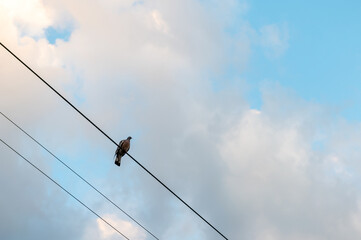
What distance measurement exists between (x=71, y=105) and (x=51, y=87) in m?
0.81

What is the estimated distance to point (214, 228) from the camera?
51.9 feet

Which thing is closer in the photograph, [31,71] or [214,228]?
[31,71]

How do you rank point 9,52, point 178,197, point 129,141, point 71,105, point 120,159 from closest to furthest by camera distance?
point 9,52
point 71,105
point 178,197
point 120,159
point 129,141

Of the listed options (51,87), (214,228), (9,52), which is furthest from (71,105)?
(214,228)

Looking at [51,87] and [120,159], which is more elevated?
[120,159]

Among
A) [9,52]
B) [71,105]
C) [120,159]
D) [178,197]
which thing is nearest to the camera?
[9,52]

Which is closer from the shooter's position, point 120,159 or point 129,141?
point 120,159

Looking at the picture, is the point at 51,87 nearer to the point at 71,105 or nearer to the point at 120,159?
the point at 71,105

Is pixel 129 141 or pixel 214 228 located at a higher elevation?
pixel 129 141

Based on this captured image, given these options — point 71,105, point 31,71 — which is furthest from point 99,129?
point 31,71

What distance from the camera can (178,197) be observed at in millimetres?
14922

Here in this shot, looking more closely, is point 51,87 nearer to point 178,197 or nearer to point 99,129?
point 99,129

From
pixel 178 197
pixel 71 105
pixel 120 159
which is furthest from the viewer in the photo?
pixel 120 159

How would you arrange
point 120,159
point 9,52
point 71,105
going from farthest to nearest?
point 120,159 → point 71,105 → point 9,52
